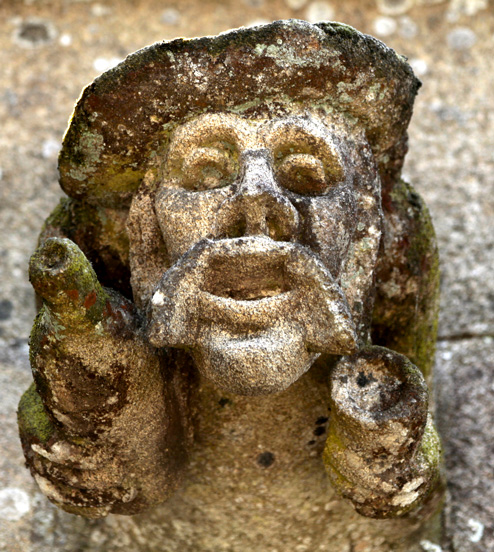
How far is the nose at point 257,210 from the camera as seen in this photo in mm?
1170

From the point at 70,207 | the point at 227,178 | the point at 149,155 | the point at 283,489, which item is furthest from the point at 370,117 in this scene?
the point at 283,489

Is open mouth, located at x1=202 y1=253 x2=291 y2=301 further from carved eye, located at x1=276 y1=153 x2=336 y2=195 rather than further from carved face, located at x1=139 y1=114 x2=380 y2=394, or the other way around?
carved eye, located at x1=276 y1=153 x2=336 y2=195

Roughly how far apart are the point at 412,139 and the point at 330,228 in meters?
1.12

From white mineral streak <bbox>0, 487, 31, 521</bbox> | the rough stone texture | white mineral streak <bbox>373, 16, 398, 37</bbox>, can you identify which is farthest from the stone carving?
white mineral streak <bbox>373, 16, 398, 37</bbox>

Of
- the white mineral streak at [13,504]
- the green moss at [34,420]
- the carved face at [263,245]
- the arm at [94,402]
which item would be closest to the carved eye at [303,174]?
the carved face at [263,245]

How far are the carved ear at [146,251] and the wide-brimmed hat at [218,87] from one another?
4 centimetres

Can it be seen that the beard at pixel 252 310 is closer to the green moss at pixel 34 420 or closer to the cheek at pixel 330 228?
the cheek at pixel 330 228

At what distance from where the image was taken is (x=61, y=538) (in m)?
1.62

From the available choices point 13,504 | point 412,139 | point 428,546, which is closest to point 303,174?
point 428,546

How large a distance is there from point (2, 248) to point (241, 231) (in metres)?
1.12

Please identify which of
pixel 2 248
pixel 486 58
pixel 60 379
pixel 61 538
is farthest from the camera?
pixel 486 58

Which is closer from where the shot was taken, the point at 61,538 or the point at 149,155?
the point at 149,155

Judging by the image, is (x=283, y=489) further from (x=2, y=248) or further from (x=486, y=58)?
(x=486, y=58)

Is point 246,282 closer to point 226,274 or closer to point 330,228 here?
point 226,274
